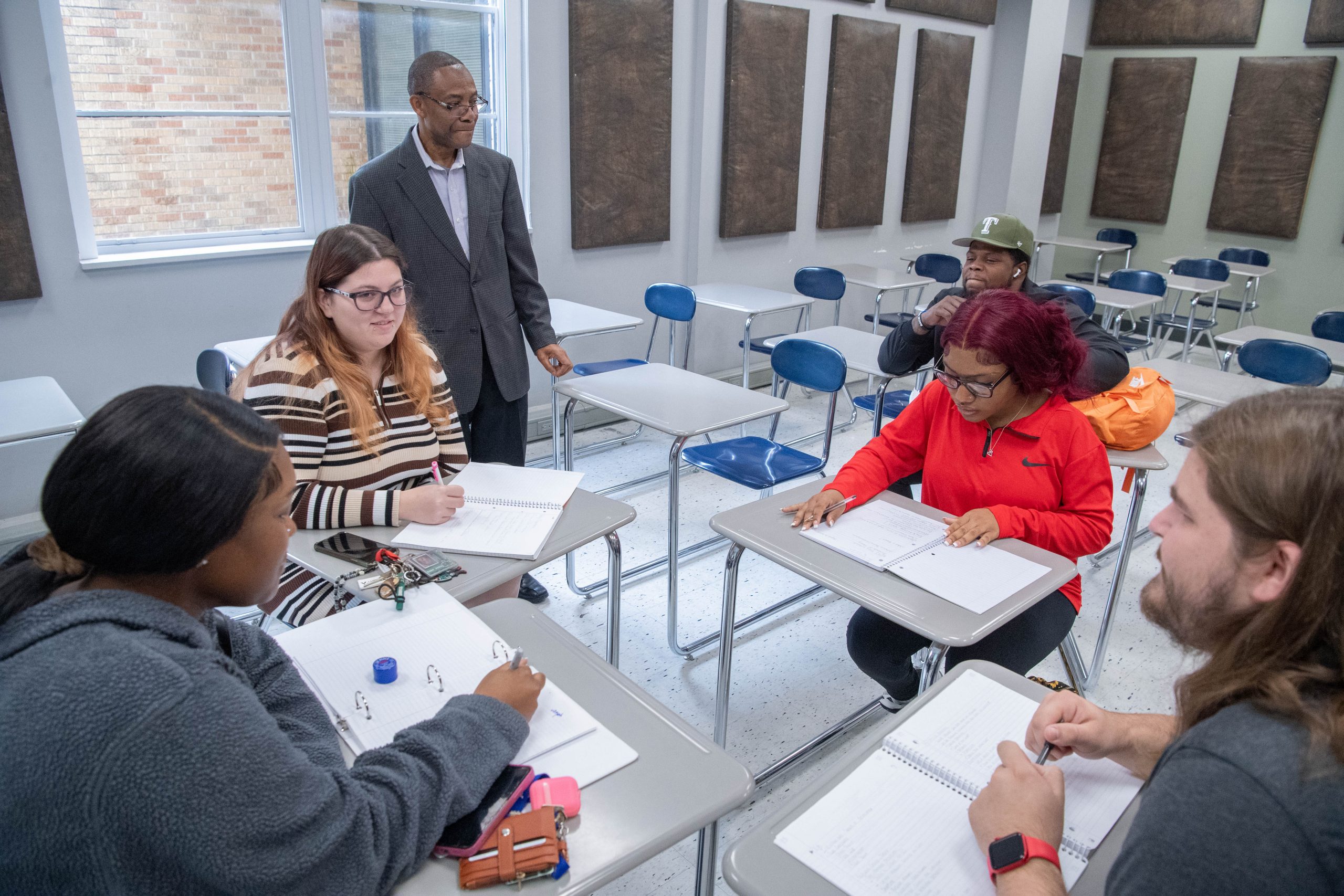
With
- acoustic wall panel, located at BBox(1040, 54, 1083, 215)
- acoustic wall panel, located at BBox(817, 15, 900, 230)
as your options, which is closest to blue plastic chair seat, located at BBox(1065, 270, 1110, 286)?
acoustic wall panel, located at BBox(1040, 54, 1083, 215)

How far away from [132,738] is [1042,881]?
84 cm

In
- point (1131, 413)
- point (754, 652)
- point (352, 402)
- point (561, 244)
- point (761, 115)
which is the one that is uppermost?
point (761, 115)

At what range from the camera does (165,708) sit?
719mm

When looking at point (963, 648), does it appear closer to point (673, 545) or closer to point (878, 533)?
point (878, 533)

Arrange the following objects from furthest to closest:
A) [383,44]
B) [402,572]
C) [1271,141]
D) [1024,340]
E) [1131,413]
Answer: [1271,141], [383,44], [1131,413], [1024,340], [402,572]

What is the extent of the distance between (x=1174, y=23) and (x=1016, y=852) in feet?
24.9

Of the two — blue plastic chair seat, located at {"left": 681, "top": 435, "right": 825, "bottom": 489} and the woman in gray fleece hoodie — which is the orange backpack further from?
the woman in gray fleece hoodie

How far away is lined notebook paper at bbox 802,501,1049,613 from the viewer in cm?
158

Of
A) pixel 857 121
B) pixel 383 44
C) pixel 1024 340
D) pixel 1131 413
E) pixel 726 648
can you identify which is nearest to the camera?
pixel 1024 340

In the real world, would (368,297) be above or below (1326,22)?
below

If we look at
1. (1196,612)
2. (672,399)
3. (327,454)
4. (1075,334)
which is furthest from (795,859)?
(672,399)

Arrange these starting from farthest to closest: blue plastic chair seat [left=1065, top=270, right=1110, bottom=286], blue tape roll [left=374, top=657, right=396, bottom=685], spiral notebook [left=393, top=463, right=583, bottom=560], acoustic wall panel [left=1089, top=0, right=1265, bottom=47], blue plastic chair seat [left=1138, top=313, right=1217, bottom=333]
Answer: blue plastic chair seat [left=1065, top=270, right=1110, bottom=286] → acoustic wall panel [left=1089, top=0, right=1265, bottom=47] → blue plastic chair seat [left=1138, top=313, right=1217, bottom=333] → spiral notebook [left=393, top=463, right=583, bottom=560] → blue tape roll [left=374, top=657, right=396, bottom=685]

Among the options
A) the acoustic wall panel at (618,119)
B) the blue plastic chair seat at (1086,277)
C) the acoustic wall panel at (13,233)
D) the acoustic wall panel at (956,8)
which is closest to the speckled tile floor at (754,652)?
the acoustic wall panel at (618,119)

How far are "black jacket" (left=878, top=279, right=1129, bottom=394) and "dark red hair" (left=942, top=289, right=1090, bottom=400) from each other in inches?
8.7
